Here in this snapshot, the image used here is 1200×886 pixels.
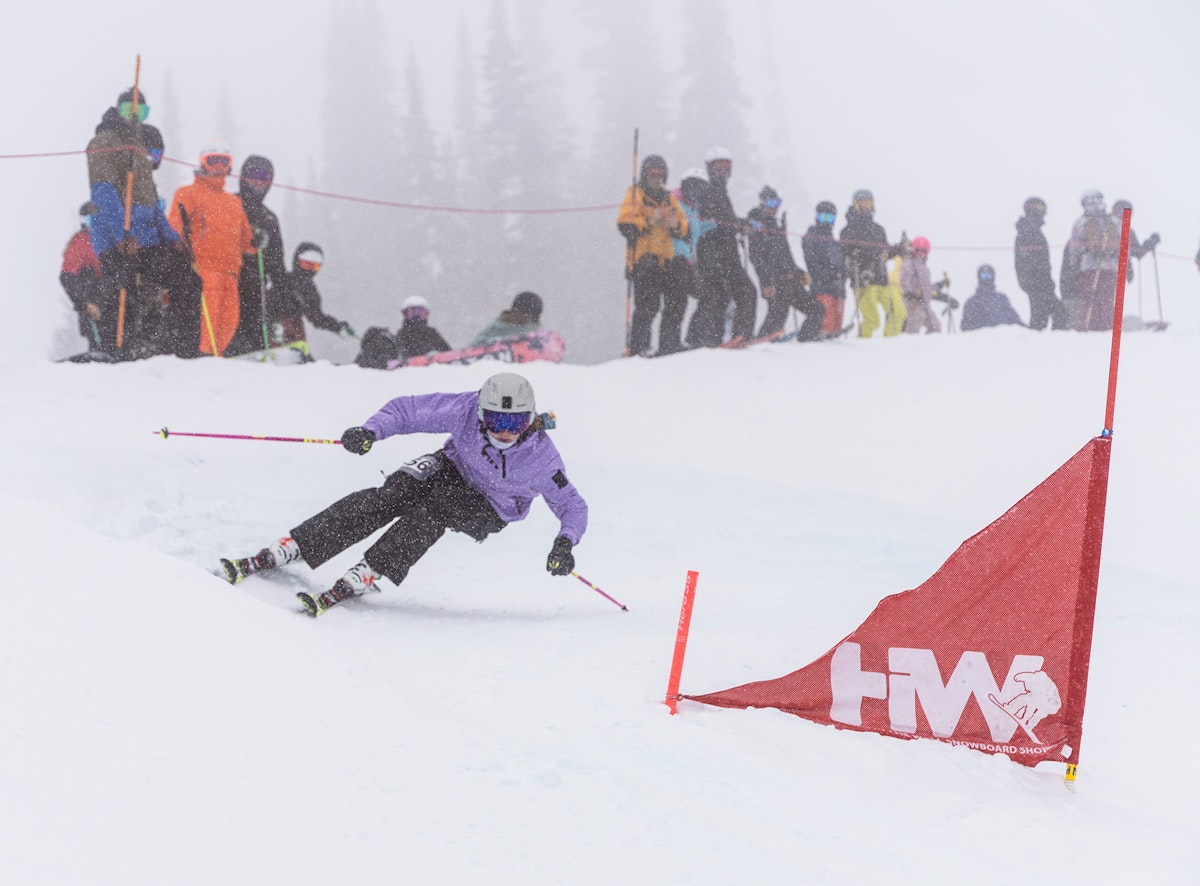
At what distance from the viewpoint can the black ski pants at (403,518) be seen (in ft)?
15.8

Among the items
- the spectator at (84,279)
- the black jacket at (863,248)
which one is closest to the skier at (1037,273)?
the black jacket at (863,248)

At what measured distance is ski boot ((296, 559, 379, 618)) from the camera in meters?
4.47

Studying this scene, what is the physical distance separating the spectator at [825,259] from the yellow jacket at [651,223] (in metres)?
1.92

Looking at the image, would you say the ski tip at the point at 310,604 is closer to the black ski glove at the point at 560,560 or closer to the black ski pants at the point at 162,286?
the black ski glove at the point at 560,560

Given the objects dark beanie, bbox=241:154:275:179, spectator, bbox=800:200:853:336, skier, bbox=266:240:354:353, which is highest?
dark beanie, bbox=241:154:275:179

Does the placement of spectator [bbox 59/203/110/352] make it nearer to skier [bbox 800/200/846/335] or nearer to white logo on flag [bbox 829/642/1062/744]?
skier [bbox 800/200/846/335]

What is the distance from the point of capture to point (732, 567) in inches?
254

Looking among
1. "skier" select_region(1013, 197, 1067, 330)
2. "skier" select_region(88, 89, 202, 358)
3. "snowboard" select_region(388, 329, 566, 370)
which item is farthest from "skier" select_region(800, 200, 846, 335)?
"skier" select_region(88, 89, 202, 358)

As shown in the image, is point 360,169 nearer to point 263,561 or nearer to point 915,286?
point 915,286

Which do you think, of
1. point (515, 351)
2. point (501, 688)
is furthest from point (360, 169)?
A: point (501, 688)

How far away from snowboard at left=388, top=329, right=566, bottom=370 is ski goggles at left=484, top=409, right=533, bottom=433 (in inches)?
255

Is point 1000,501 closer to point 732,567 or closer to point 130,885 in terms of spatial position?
point 732,567

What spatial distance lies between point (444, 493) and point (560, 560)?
2.26ft

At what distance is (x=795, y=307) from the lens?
1223 centimetres
